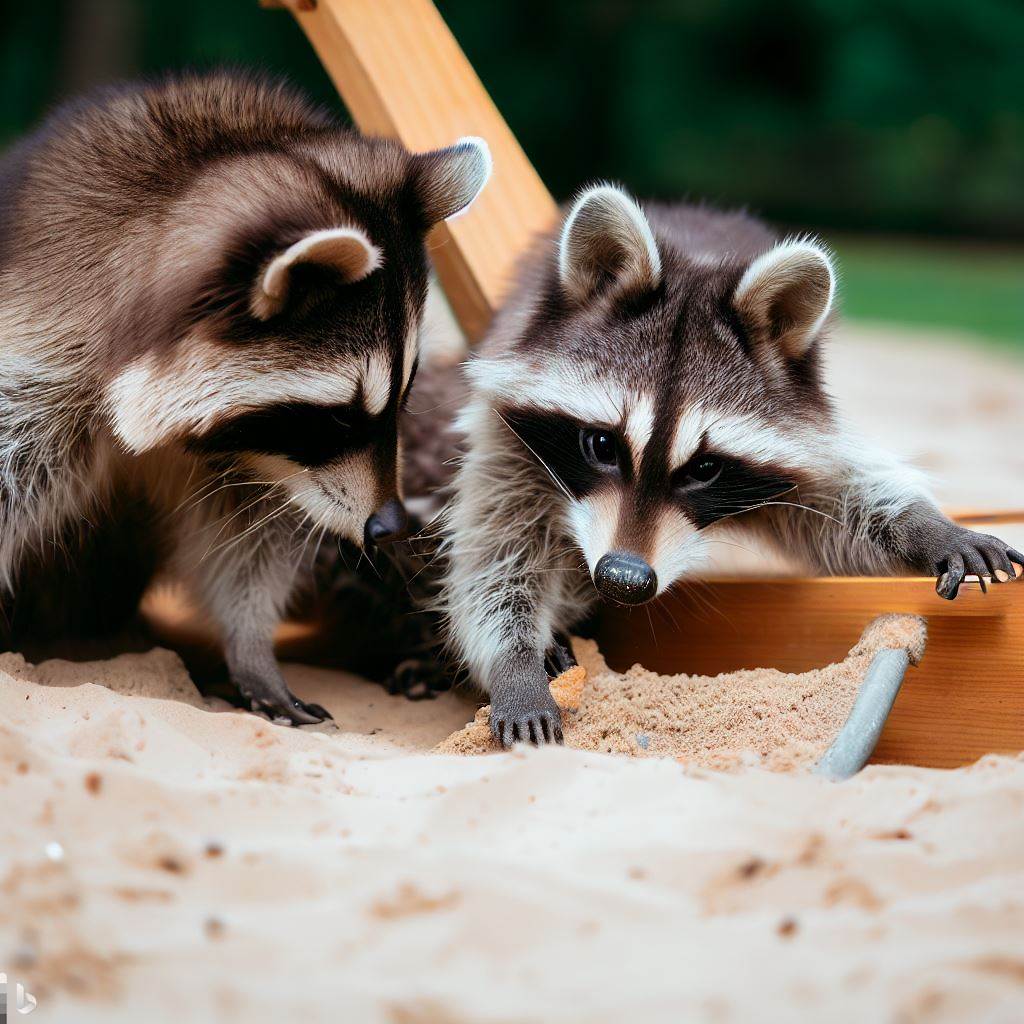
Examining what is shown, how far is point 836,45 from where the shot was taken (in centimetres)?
1056

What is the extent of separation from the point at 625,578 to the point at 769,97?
32.6 feet

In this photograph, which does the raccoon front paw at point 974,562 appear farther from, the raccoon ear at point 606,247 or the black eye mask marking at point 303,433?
the black eye mask marking at point 303,433

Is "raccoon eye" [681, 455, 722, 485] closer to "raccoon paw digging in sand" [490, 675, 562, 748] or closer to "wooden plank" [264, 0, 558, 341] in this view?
"raccoon paw digging in sand" [490, 675, 562, 748]

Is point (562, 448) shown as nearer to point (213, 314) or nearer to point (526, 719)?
point (526, 719)

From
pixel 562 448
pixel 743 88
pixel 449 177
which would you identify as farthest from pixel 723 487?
pixel 743 88

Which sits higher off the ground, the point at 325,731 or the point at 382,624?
the point at 325,731

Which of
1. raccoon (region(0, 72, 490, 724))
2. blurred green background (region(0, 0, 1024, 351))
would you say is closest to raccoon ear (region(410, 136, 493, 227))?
raccoon (region(0, 72, 490, 724))

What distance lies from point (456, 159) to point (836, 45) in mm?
9071

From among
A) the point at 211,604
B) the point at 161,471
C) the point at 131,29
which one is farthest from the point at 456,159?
the point at 131,29

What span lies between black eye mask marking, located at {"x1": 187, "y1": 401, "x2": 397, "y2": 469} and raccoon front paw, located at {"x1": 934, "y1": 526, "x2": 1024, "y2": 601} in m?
1.13

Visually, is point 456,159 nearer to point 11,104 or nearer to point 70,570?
point 70,570

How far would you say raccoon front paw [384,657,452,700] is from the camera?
3039mm

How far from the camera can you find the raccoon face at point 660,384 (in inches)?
97.0

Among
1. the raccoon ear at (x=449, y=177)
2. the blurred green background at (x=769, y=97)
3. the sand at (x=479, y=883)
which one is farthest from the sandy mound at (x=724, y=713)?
the blurred green background at (x=769, y=97)
